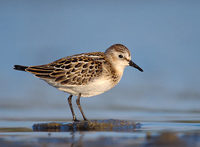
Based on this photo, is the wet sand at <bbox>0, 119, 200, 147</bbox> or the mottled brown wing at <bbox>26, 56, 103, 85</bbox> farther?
the mottled brown wing at <bbox>26, 56, 103, 85</bbox>

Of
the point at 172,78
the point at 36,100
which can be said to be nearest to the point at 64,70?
the point at 36,100

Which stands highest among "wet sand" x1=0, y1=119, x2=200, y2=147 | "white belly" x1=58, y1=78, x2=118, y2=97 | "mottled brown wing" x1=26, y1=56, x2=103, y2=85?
"mottled brown wing" x1=26, y1=56, x2=103, y2=85

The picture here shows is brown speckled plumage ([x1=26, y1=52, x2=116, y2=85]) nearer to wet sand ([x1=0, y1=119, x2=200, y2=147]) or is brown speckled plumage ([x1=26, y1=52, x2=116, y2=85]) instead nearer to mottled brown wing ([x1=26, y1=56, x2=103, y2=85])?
mottled brown wing ([x1=26, y1=56, x2=103, y2=85])

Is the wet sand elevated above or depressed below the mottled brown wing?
below

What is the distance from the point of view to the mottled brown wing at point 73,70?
1005 centimetres

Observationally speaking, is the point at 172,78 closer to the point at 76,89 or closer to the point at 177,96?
the point at 177,96

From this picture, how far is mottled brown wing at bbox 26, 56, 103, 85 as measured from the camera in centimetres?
1005

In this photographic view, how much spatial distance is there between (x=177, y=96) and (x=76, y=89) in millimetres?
4389

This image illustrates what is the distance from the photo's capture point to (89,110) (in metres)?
12.2

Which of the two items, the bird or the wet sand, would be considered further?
the bird

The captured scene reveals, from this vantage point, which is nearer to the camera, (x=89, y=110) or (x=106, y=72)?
(x=106, y=72)

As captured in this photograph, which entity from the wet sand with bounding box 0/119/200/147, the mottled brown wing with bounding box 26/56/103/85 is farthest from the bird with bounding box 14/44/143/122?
the wet sand with bounding box 0/119/200/147

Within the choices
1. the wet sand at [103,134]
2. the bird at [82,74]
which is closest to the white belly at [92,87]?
the bird at [82,74]

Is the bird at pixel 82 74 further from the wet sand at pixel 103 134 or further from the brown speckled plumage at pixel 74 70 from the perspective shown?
the wet sand at pixel 103 134
